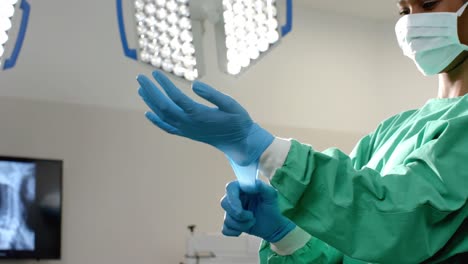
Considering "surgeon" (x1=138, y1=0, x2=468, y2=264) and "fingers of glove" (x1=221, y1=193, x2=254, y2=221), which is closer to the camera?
"surgeon" (x1=138, y1=0, x2=468, y2=264)

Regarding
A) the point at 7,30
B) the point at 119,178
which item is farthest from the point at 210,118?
the point at 119,178

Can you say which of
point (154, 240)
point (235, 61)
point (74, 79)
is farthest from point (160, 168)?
point (235, 61)

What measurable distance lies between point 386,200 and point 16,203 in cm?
304

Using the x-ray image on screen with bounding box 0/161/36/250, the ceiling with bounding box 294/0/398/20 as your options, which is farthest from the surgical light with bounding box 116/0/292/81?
the ceiling with bounding box 294/0/398/20

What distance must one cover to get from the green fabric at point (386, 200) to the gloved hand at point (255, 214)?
0.41 ft

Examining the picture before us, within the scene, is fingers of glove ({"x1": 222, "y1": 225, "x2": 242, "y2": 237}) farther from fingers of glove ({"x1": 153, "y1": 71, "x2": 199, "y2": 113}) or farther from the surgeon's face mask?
the surgeon's face mask

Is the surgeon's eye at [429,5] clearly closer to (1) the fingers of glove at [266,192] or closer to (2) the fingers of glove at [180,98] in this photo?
(1) the fingers of glove at [266,192]

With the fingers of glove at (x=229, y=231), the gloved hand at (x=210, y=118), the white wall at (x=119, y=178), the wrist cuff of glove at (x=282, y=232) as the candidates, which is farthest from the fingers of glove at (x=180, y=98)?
the white wall at (x=119, y=178)

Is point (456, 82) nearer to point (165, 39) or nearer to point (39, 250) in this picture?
point (165, 39)

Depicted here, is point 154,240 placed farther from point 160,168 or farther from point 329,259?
point 329,259

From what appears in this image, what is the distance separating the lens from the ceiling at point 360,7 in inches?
205

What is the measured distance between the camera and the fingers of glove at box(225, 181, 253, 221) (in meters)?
1.36

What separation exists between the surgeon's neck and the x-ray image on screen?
2.85 metres

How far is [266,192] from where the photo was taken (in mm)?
1434
